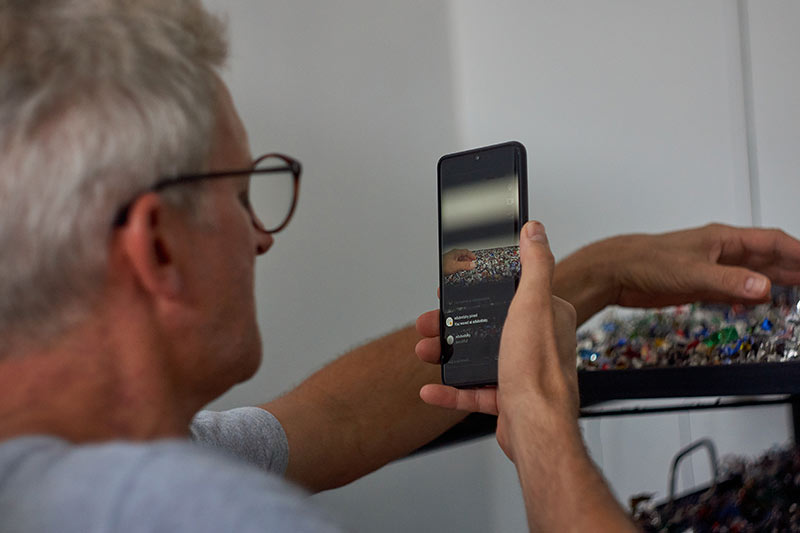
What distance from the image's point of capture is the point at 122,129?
49cm

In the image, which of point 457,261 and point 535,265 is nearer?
point 535,265

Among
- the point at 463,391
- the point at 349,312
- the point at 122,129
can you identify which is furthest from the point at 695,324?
the point at 122,129

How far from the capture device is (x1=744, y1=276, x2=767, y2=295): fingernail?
95 cm

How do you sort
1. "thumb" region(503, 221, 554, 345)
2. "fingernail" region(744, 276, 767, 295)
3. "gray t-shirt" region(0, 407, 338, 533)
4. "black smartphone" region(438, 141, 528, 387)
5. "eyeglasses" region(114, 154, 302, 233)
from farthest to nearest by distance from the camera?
1. "fingernail" region(744, 276, 767, 295)
2. "black smartphone" region(438, 141, 528, 387)
3. "thumb" region(503, 221, 554, 345)
4. "eyeglasses" region(114, 154, 302, 233)
5. "gray t-shirt" region(0, 407, 338, 533)

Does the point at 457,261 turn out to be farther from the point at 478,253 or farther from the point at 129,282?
the point at 129,282

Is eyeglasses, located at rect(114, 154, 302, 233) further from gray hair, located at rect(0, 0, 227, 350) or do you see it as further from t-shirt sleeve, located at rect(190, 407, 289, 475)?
t-shirt sleeve, located at rect(190, 407, 289, 475)

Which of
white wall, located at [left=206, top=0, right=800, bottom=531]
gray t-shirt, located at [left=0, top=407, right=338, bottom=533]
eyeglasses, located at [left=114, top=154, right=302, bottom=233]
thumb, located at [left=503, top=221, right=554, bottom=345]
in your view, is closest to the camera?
gray t-shirt, located at [left=0, top=407, right=338, bottom=533]

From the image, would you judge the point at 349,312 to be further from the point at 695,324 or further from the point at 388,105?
the point at 695,324

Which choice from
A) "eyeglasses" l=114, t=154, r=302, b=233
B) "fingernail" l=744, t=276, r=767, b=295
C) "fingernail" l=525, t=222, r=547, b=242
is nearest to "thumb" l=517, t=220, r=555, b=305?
"fingernail" l=525, t=222, r=547, b=242

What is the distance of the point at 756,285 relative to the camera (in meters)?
0.96

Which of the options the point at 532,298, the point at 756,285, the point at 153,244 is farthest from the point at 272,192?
the point at 756,285

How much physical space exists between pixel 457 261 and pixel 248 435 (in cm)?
28

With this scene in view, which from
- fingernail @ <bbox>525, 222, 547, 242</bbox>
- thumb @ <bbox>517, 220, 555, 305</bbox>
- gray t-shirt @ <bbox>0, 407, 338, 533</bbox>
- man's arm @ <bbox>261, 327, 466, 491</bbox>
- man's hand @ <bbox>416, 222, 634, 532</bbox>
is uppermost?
fingernail @ <bbox>525, 222, 547, 242</bbox>

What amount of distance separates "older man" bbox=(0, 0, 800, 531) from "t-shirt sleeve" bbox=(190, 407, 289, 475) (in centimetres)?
23
